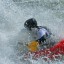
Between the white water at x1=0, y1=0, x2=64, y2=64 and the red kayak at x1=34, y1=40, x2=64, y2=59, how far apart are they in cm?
13

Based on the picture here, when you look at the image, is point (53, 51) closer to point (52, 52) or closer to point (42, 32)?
point (52, 52)

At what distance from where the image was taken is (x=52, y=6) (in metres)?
10.8

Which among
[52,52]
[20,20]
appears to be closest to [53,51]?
[52,52]

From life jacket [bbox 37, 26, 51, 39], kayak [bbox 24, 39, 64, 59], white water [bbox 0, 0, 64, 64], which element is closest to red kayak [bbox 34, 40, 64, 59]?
kayak [bbox 24, 39, 64, 59]

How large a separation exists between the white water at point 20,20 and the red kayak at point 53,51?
5.3 inches

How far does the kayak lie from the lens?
20.6 ft

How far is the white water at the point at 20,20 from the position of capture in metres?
6.61

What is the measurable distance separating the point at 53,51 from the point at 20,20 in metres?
2.96

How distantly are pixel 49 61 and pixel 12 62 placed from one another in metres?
0.76

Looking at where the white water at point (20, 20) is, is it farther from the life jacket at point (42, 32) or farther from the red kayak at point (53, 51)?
the life jacket at point (42, 32)

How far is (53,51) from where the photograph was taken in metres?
6.32

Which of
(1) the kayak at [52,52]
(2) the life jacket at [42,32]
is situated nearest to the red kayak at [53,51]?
(1) the kayak at [52,52]

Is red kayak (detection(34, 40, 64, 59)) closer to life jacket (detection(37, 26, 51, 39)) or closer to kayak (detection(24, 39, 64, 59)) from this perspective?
kayak (detection(24, 39, 64, 59))

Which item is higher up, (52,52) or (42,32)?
(42,32)
